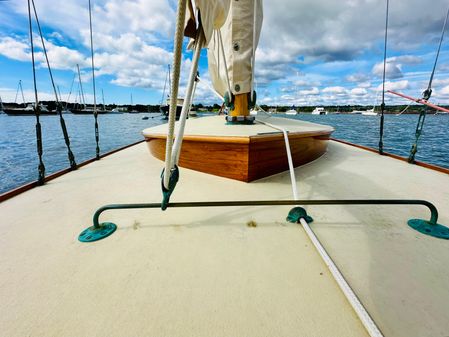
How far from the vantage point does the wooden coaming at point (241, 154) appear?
1.89 metres

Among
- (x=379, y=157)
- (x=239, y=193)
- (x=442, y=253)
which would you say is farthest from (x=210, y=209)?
(x=379, y=157)

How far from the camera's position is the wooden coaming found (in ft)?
6.19

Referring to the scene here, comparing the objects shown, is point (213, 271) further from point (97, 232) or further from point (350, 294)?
point (97, 232)

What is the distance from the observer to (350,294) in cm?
79

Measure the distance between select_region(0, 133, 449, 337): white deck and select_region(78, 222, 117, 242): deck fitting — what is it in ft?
0.13

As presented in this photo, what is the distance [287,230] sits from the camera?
4.26 feet

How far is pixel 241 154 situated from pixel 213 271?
1140 millimetres

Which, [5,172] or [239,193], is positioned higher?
[239,193]

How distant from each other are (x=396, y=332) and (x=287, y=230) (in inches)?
25.6

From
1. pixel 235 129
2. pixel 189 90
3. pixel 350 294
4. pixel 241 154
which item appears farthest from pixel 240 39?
pixel 350 294

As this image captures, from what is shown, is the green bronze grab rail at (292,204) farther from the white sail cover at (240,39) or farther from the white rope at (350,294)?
the white sail cover at (240,39)

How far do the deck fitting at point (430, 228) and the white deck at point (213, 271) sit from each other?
0.06m

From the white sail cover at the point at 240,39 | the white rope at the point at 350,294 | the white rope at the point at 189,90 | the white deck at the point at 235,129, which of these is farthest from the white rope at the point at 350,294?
the white sail cover at the point at 240,39

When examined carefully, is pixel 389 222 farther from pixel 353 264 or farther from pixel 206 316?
pixel 206 316
